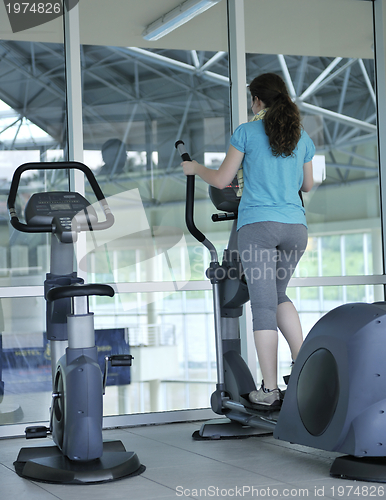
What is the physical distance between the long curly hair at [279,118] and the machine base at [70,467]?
1.44 metres

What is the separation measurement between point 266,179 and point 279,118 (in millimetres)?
268

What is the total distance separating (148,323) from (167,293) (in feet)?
0.81

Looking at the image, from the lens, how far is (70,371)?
8.16 ft

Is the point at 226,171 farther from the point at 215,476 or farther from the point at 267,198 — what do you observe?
the point at 215,476

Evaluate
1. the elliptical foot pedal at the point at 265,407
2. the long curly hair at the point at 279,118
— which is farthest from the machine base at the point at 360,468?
the long curly hair at the point at 279,118

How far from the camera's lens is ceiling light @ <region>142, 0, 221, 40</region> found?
13.4 ft

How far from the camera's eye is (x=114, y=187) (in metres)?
4.08

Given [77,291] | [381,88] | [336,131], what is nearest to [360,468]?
[77,291]

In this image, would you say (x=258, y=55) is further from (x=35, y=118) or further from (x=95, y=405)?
(x=95, y=405)

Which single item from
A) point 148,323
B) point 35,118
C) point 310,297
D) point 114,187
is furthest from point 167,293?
point 35,118

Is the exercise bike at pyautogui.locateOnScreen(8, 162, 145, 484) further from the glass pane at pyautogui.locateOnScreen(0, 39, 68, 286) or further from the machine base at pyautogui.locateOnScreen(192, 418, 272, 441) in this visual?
the glass pane at pyautogui.locateOnScreen(0, 39, 68, 286)

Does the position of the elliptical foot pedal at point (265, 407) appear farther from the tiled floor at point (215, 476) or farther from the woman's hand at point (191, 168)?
the woman's hand at point (191, 168)
